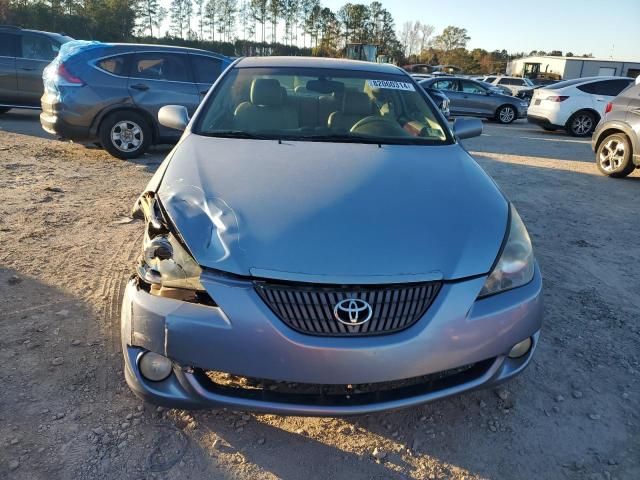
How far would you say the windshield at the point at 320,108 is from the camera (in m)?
3.21

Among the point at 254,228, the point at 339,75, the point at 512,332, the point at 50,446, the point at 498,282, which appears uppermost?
the point at 339,75

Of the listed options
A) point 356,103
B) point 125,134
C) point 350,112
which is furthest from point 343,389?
point 125,134

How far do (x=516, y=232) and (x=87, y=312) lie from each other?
8.06ft

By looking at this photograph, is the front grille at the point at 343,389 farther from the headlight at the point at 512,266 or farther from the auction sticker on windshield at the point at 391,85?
the auction sticker on windshield at the point at 391,85

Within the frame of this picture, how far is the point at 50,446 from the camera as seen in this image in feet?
6.75

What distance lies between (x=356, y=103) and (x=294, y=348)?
7.15 feet

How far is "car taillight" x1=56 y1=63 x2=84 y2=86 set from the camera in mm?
6992

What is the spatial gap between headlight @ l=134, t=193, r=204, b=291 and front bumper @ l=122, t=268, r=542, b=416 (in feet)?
0.22

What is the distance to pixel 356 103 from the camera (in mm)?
3514

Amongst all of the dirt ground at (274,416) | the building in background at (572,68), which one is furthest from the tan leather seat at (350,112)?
the building in background at (572,68)

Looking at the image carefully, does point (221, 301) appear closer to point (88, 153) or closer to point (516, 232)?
point (516, 232)

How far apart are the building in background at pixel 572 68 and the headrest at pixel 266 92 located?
49872 mm

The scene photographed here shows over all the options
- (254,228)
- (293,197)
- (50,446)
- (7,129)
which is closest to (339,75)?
(293,197)

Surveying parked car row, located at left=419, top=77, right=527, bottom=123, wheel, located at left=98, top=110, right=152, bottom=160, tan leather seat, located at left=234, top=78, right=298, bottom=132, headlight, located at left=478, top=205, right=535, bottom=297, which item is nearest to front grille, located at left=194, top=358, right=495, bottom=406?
headlight, located at left=478, top=205, right=535, bottom=297
